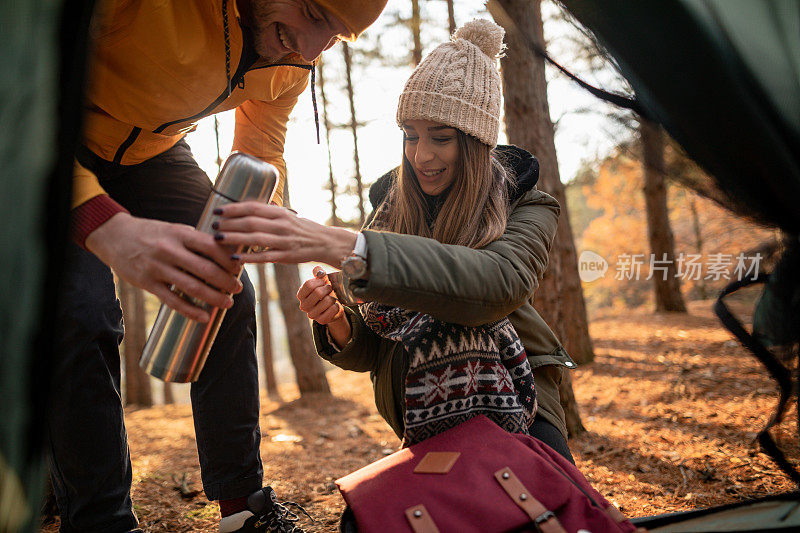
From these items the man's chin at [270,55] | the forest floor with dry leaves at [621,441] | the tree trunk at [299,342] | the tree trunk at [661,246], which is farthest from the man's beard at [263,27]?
the tree trunk at [661,246]

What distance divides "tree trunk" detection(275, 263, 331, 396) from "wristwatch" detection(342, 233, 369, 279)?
5.59m

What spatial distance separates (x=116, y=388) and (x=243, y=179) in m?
0.82

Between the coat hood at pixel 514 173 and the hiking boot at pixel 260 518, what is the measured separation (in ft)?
4.05

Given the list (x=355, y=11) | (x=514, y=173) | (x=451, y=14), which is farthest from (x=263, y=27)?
(x=451, y=14)

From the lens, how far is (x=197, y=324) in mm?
1226

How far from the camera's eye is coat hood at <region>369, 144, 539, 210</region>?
190 centimetres

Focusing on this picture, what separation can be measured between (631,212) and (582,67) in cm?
1639

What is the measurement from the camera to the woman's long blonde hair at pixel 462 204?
1.77 metres

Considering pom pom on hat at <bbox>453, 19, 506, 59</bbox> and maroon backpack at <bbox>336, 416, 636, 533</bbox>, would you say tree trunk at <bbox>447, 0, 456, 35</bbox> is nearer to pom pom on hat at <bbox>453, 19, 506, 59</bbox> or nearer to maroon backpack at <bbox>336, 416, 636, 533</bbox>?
pom pom on hat at <bbox>453, 19, 506, 59</bbox>

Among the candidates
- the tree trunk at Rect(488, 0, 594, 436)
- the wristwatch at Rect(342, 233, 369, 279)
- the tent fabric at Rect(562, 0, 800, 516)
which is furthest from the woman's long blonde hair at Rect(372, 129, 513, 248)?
the tree trunk at Rect(488, 0, 594, 436)

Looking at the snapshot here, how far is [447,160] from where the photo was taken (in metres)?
1.95

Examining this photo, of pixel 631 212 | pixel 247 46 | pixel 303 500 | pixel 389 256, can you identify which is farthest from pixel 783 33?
pixel 631 212

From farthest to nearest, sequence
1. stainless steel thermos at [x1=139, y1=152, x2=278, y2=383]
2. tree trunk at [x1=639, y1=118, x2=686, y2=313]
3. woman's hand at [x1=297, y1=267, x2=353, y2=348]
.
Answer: tree trunk at [x1=639, y1=118, x2=686, y2=313] → woman's hand at [x1=297, y1=267, x2=353, y2=348] → stainless steel thermos at [x1=139, y1=152, x2=278, y2=383]

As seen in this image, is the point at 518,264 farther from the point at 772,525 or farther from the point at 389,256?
the point at 772,525
